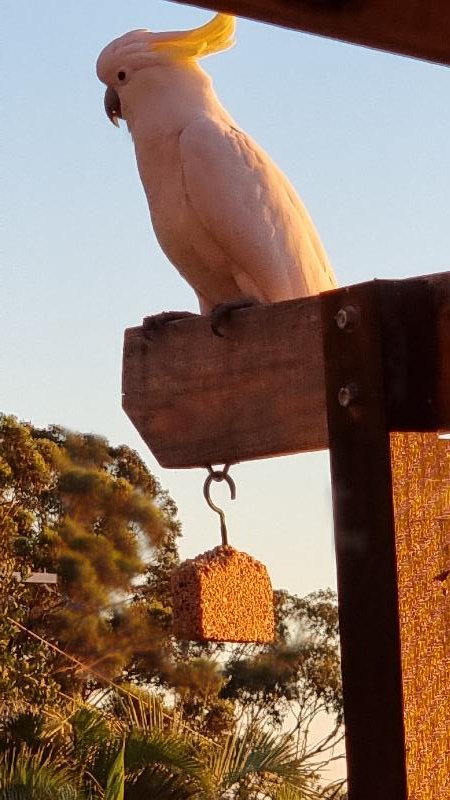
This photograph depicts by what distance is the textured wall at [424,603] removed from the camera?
693 millimetres

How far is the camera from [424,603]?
0.71 metres

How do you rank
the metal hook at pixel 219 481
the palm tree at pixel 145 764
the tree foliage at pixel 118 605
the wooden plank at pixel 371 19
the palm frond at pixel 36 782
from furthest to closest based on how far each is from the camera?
Answer: the tree foliage at pixel 118 605 < the palm tree at pixel 145 764 < the palm frond at pixel 36 782 < the metal hook at pixel 219 481 < the wooden plank at pixel 371 19

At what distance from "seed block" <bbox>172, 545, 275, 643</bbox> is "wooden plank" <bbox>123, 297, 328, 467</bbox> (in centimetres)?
8

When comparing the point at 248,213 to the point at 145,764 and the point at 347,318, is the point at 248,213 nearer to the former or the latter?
the point at 347,318

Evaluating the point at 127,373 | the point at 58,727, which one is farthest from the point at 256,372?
the point at 58,727

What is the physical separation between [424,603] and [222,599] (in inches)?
9.3

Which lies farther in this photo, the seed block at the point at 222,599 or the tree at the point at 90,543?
the tree at the point at 90,543

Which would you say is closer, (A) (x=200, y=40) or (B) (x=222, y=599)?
(B) (x=222, y=599)

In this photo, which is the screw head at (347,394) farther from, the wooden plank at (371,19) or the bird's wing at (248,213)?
the bird's wing at (248,213)

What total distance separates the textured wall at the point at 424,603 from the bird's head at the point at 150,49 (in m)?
1.71

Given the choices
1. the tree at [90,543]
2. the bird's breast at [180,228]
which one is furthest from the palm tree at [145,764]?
the tree at [90,543]

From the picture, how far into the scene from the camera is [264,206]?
215cm

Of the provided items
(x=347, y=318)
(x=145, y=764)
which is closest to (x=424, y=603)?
(x=347, y=318)

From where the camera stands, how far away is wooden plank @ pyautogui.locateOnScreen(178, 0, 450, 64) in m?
0.66
